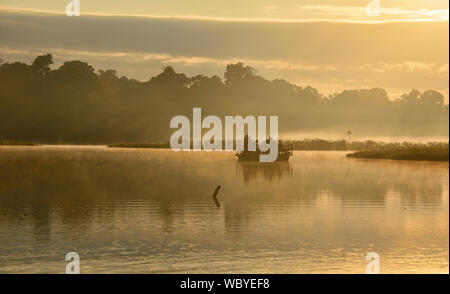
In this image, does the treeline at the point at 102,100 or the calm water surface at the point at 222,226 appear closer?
the calm water surface at the point at 222,226

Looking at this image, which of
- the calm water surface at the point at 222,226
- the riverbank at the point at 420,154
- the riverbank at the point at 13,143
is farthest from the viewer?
the riverbank at the point at 13,143

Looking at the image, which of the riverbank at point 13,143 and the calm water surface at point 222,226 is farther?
the riverbank at point 13,143

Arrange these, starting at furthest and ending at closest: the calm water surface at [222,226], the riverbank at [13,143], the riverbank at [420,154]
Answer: the riverbank at [13,143] < the riverbank at [420,154] < the calm water surface at [222,226]

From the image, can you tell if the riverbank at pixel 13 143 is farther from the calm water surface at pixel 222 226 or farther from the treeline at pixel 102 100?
the calm water surface at pixel 222 226

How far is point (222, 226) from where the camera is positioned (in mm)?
35031

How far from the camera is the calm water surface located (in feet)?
85.7

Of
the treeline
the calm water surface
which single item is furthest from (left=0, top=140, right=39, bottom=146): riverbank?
the calm water surface

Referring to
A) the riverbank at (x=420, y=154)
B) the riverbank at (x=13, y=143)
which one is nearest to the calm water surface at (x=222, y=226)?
the riverbank at (x=420, y=154)

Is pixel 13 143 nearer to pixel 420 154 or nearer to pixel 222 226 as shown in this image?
pixel 420 154

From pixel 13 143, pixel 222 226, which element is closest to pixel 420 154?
pixel 222 226

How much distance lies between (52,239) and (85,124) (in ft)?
514

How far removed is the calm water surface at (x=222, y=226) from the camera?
26109 millimetres
